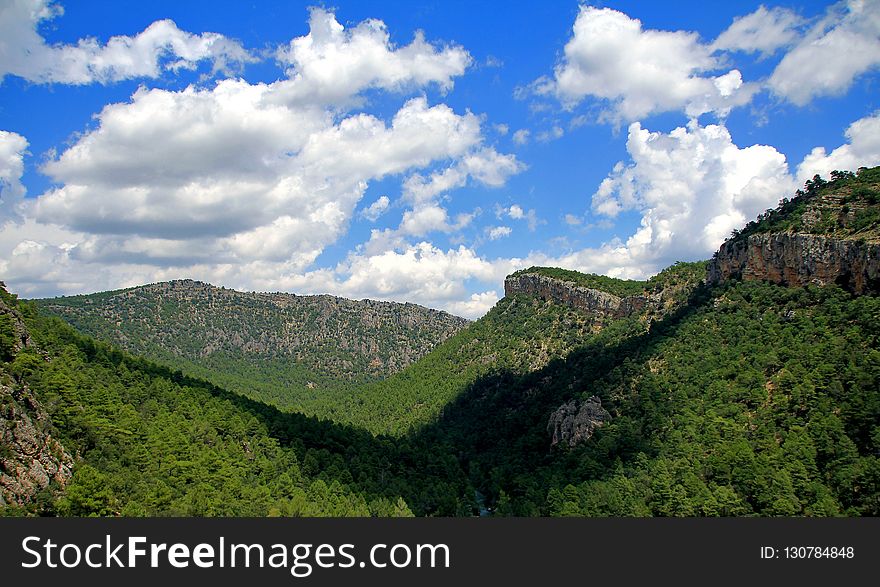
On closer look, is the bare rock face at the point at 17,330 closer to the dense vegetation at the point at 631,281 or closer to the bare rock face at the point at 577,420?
the bare rock face at the point at 577,420

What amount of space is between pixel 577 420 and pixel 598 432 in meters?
4.35

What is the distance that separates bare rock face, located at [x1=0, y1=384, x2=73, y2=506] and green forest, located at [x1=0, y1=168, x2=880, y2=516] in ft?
2.84

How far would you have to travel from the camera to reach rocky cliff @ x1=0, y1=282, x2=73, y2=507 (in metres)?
39.0

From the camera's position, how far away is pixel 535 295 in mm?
162250

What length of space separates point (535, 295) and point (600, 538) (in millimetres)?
128952

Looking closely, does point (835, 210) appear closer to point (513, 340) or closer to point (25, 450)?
point (513, 340)

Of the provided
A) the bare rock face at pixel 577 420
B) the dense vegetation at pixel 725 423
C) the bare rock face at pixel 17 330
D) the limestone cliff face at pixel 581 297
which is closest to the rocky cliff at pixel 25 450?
the bare rock face at pixel 17 330

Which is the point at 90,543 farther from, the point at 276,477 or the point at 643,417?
the point at 643,417

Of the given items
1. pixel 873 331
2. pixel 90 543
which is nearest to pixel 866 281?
pixel 873 331

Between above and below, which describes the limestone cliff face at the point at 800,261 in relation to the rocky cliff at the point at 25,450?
above

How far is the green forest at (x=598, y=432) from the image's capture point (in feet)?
165

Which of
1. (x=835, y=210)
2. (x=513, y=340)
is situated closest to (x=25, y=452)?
(x=835, y=210)

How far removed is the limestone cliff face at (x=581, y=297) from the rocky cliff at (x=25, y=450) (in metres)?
114

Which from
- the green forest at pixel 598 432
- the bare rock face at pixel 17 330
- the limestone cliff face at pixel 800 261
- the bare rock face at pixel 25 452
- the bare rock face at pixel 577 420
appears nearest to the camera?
the bare rock face at pixel 25 452
